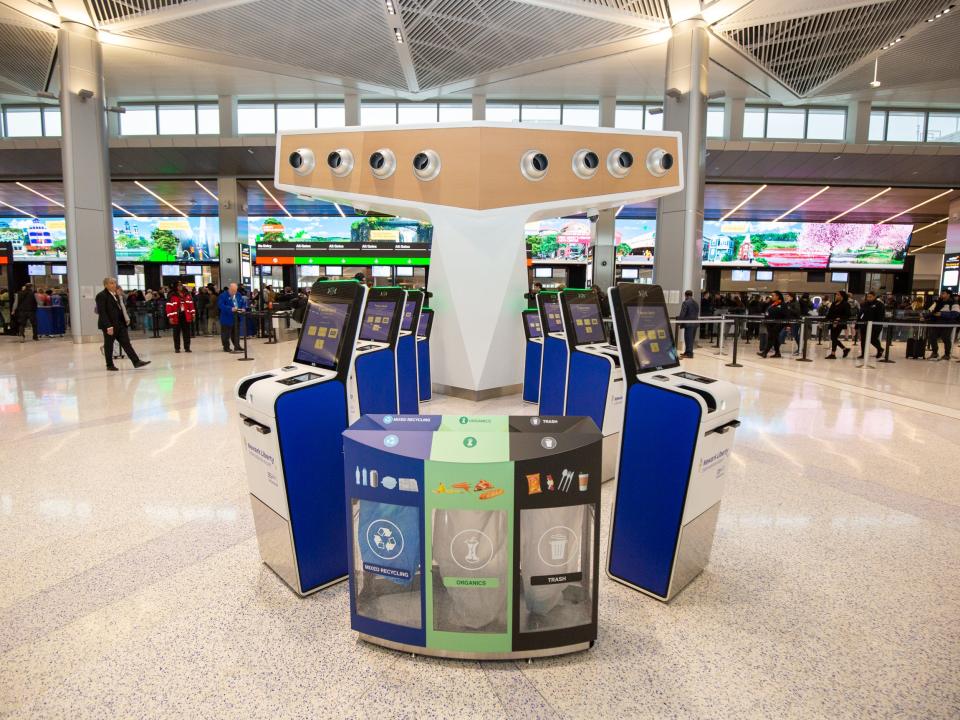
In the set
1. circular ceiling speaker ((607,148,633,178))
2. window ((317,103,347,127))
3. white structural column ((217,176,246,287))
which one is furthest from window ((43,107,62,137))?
circular ceiling speaker ((607,148,633,178))

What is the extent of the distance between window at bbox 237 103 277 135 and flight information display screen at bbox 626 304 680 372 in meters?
19.8

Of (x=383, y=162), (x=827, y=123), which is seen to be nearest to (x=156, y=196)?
(x=383, y=162)

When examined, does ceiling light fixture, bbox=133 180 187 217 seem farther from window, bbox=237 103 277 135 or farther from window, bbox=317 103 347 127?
window, bbox=317 103 347 127

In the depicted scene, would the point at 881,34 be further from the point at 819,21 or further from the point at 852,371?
the point at 852,371

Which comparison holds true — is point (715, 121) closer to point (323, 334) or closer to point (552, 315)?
point (552, 315)

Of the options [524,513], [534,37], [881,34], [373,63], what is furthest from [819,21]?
[524,513]

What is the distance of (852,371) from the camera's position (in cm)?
1004

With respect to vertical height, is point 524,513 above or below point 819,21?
below

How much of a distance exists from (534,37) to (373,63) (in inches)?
168

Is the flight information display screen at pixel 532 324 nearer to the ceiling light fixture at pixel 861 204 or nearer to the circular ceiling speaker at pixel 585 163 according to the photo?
the circular ceiling speaker at pixel 585 163

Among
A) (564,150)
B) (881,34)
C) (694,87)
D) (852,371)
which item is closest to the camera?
(564,150)

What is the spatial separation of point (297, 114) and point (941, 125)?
22013 mm

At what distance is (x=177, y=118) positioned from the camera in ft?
63.0

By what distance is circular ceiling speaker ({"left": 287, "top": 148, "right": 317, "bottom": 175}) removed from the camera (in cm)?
→ 666
